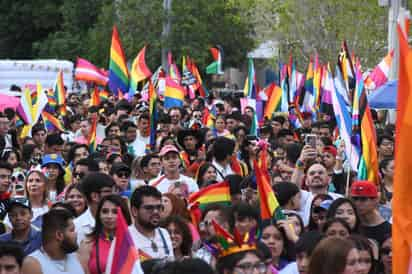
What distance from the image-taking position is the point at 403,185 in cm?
742

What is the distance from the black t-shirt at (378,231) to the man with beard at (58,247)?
2447 millimetres

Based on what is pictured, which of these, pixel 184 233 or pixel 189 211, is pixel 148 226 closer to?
pixel 184 233

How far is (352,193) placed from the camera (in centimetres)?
1075

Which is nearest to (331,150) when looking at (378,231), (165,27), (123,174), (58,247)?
(123,174)

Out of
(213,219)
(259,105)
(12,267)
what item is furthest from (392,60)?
(12,267)

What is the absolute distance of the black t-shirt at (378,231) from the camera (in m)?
10.2

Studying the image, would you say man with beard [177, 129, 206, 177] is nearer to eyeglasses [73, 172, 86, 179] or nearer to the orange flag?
eyeglasses [73, 172, 86, 179]

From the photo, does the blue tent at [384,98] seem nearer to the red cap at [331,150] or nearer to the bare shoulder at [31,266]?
the red cap at [331,150]

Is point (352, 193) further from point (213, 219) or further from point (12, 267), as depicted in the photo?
point (12, 267)

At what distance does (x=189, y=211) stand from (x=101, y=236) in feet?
5.18

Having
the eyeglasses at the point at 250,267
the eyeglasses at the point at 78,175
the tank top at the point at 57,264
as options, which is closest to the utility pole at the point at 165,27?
the eyeglasses at the point at 78,175

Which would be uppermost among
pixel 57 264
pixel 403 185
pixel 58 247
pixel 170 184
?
pixel 403 185

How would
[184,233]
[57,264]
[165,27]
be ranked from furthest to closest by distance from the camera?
[165,27], [184,233], [57,264]

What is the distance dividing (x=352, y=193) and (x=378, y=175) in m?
1.66
